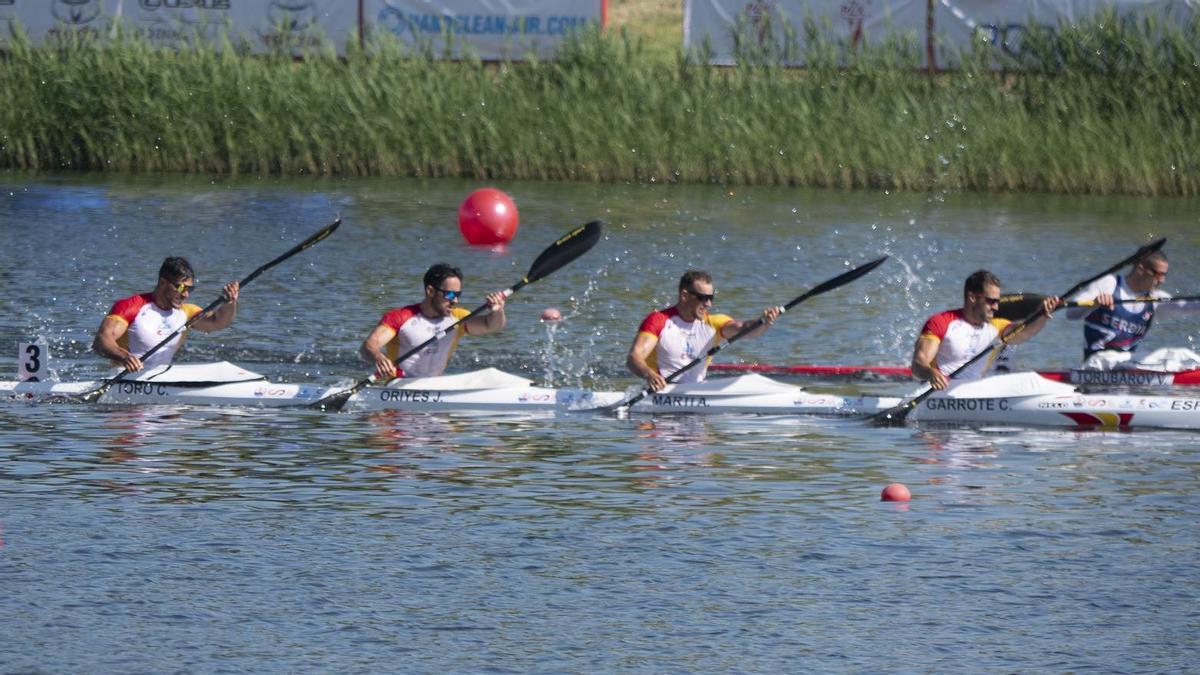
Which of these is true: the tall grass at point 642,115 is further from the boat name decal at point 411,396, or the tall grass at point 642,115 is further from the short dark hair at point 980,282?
the boat name decal at point 411,396

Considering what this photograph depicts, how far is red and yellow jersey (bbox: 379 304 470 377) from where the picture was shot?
52.8 feet

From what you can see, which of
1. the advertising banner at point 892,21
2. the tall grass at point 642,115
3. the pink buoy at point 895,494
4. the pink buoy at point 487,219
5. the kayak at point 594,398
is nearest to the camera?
the pink buoy at point 895,494

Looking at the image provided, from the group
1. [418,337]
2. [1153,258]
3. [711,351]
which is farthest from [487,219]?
[1153,258]

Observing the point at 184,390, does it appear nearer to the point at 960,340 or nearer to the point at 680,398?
the point at 680,398

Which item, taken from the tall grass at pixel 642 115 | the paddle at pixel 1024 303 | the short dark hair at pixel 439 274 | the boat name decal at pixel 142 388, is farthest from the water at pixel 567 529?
the tall grass at pixel 642 115

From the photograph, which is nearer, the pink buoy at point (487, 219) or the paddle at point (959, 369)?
the paddle at point (959, 369)

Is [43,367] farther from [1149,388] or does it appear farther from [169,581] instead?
[1149,388]

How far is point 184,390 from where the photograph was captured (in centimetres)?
1592

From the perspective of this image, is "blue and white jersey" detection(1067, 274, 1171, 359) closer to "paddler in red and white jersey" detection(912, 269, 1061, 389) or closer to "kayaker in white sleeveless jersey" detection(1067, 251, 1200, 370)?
"kayaker in white sleeveless jersey" detection(1067, 251, 1200, 370)

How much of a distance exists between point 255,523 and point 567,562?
6.22ft

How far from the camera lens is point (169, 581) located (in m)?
10.6

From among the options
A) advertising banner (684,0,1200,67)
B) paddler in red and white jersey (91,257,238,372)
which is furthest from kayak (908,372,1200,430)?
advertising banner (684,0,1200,67)

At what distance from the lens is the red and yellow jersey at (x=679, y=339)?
15.9 m

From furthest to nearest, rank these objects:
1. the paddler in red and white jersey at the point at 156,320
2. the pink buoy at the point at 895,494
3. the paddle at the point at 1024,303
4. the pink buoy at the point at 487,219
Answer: the pink buoy at the point at 487,219 → the paddle at the point at 1024,303 → the paddler in red and white jersey at the point at 156,320 → the pink buoy at the point at 895,494
